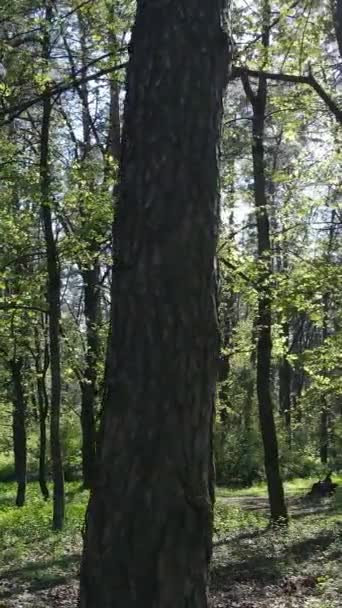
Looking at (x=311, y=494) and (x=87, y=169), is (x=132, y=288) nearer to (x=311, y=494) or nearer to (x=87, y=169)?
(x=87, y=169)

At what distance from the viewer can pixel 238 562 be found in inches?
396

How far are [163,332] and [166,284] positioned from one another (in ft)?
0.69

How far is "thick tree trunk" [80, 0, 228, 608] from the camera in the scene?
298 cm

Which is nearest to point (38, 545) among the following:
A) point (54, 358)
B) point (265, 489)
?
point (54, 358)

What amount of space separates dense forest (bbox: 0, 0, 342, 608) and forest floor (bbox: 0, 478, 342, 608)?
7cm

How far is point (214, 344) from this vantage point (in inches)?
127

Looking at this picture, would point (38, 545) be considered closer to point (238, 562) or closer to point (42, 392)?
point (238, 562)

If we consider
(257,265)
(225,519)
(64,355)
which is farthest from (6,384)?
(257,265)

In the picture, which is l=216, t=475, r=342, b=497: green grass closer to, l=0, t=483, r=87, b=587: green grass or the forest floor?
l=0, t=483, r=87, b=587: green grass

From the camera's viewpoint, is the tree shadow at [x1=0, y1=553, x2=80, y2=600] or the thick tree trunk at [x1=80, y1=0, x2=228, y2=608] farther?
the tree shadow at [x1=0, y1=553, x2=80, y2=600]

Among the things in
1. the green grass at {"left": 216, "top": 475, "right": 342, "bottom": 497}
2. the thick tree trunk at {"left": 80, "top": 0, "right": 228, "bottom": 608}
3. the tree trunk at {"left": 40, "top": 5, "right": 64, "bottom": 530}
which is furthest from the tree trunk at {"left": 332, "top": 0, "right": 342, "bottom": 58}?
the green grass at {"left": 216, "top": 475, "right": 342, "bottom": 497}

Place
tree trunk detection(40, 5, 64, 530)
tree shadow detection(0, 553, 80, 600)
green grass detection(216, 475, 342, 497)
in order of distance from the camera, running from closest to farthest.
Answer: tree shadow detection(0, 553, 80, 600) < tree trunk detection(40, 5, 64, 530) < green grass detection(216, 475, 342, 497)

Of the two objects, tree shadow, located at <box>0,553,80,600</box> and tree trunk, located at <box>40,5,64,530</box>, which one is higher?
tree trunk, located at <box>40,5,64,530</box>

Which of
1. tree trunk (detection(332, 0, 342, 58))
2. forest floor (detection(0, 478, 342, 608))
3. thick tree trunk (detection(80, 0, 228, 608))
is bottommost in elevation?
forest floor (detection(0, 478, 342, 608))
